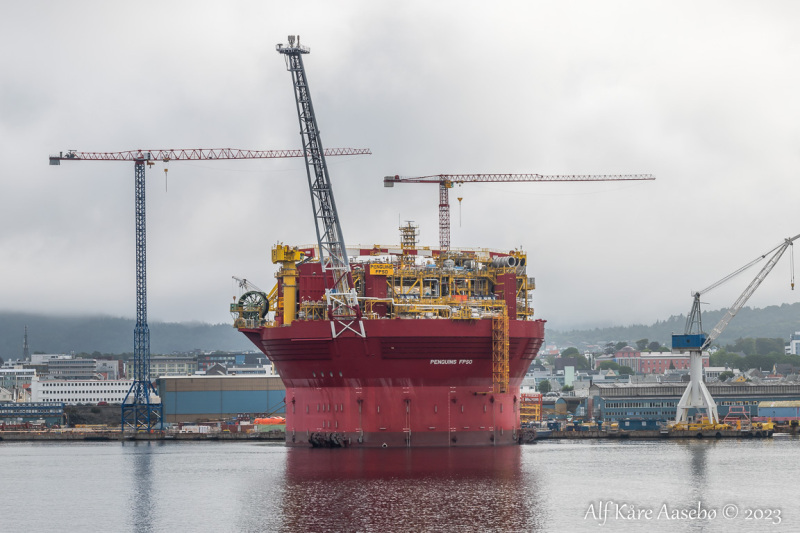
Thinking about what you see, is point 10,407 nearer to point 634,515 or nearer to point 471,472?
point 471,472

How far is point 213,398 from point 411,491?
3433 inches

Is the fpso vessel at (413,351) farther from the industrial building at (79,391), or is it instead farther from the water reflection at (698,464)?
the industrial building at (79,391)

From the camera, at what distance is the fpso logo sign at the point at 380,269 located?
3260 inches

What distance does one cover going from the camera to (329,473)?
222 feet

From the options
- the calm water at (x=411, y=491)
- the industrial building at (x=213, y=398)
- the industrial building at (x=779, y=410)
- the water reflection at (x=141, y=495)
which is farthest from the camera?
the industrial building at (x=213, y=398)

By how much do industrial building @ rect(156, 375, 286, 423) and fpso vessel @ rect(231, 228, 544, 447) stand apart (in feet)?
182

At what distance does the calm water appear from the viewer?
5122 cm

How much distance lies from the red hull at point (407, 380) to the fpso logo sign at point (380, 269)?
175 inches

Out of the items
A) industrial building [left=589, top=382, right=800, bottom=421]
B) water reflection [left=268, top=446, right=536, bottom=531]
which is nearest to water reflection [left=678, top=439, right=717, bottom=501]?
water reflection [left=268, top=446, right=536, bottom=531]

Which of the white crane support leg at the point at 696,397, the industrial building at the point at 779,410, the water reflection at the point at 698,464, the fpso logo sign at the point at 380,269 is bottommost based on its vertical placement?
the water reflection at the point at 698,464

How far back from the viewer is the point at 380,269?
82.9 meters

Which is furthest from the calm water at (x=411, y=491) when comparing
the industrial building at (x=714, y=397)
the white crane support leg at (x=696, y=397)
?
the industrial building at (x=714, y=397)

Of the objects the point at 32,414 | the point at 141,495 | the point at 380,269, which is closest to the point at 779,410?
the point at 380,269

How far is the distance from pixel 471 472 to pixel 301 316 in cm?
2269
